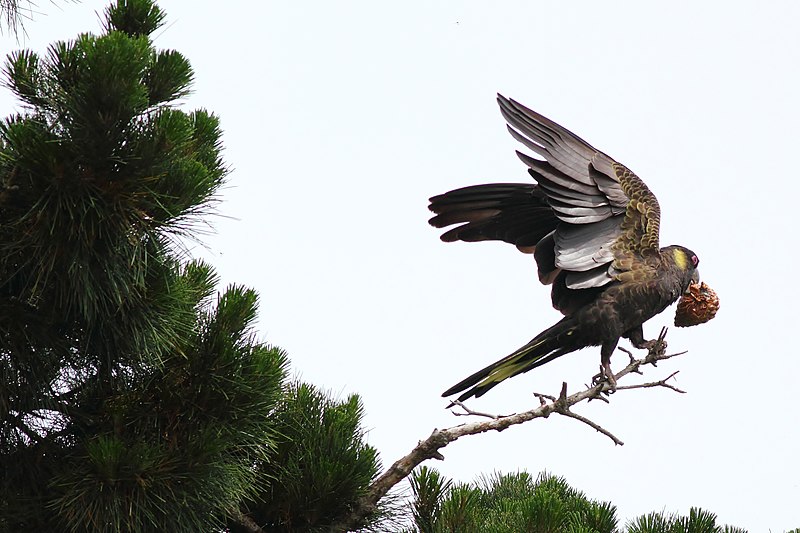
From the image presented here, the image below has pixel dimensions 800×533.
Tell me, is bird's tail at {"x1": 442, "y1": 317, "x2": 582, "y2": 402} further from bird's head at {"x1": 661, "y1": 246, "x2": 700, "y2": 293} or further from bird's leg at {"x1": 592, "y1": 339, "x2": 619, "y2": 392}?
bird's head at {"x1": 661, "y1": 246, "x2": 700, "y2": 293}

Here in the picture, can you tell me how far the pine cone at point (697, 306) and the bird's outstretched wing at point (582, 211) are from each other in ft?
0.78

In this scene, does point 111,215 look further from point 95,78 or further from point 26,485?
point 26,485

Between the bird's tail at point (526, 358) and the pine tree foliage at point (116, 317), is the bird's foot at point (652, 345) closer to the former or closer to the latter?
the bird's tail at point (526, 358)

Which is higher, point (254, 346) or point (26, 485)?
point (254, 346)

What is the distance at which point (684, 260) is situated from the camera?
3.71 metres

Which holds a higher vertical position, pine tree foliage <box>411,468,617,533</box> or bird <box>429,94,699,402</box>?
bird <box>429,94,699,402</box>

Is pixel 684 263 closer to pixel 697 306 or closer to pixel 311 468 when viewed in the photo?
pixel 697 306

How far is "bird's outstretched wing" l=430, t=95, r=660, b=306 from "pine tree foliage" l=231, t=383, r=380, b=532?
3.45ft

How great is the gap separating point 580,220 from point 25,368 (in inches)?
79.7

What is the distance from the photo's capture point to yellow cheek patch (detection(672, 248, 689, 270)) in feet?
12.1

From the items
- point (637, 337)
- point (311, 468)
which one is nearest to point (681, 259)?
point (637, 337)

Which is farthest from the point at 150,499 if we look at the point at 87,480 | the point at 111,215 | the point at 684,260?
the point at 684,260

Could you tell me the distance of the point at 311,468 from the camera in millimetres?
2961

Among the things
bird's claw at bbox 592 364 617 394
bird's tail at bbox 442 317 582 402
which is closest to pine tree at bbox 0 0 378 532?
bird's tail at bbox 442 317 582 402
